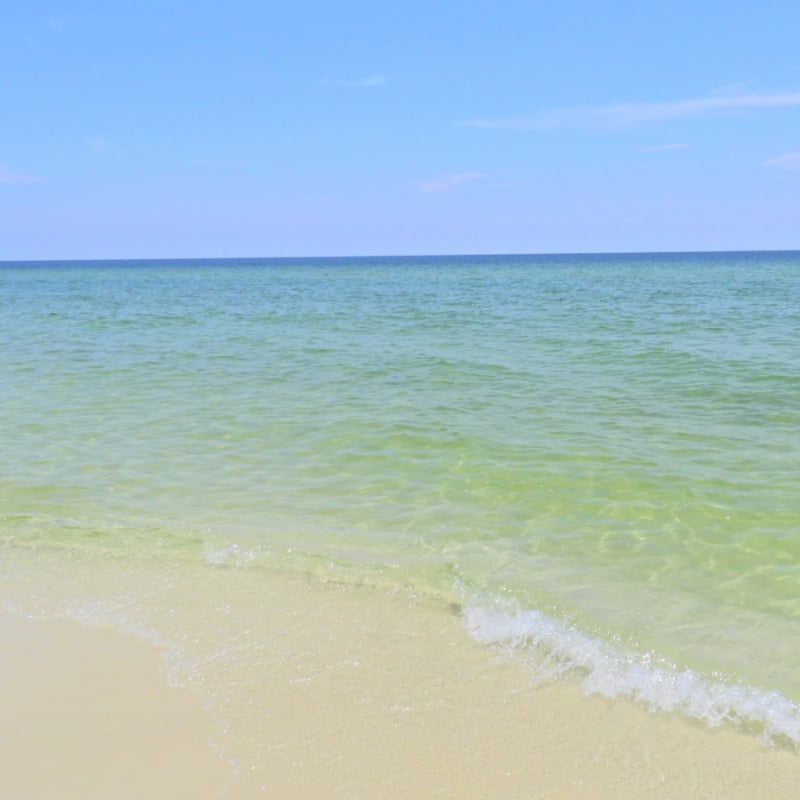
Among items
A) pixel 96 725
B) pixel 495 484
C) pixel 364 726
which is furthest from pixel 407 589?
pixel 495 484

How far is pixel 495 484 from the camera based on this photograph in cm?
738

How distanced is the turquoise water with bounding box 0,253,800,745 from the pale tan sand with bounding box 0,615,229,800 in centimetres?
146

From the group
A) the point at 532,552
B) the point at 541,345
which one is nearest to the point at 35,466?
the point at 532,552

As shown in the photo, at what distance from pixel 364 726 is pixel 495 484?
386 centimetres

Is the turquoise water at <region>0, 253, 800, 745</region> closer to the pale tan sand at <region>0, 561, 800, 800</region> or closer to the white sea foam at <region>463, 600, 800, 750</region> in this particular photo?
the white sea foam at <region>463, 600, 800, 750</region>

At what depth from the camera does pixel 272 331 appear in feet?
69.8

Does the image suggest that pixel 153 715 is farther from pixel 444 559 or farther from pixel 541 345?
pixel 541 345

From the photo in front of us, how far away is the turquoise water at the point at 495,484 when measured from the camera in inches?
185

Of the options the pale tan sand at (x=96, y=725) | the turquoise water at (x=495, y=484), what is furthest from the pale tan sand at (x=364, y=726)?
the turquoise water at (x=495, y=484)

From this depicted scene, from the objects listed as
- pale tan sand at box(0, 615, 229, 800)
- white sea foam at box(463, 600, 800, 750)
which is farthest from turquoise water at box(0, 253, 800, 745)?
pale tan sand at box(0, 615, 229, 800)

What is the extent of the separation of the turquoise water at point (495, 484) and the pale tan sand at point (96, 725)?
1.46 metres

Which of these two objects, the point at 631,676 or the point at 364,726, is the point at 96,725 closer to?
the point at 364,726

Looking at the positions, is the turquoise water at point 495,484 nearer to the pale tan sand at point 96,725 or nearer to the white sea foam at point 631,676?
the white sea foam at point 631,676

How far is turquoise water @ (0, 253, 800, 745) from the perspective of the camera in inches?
185
